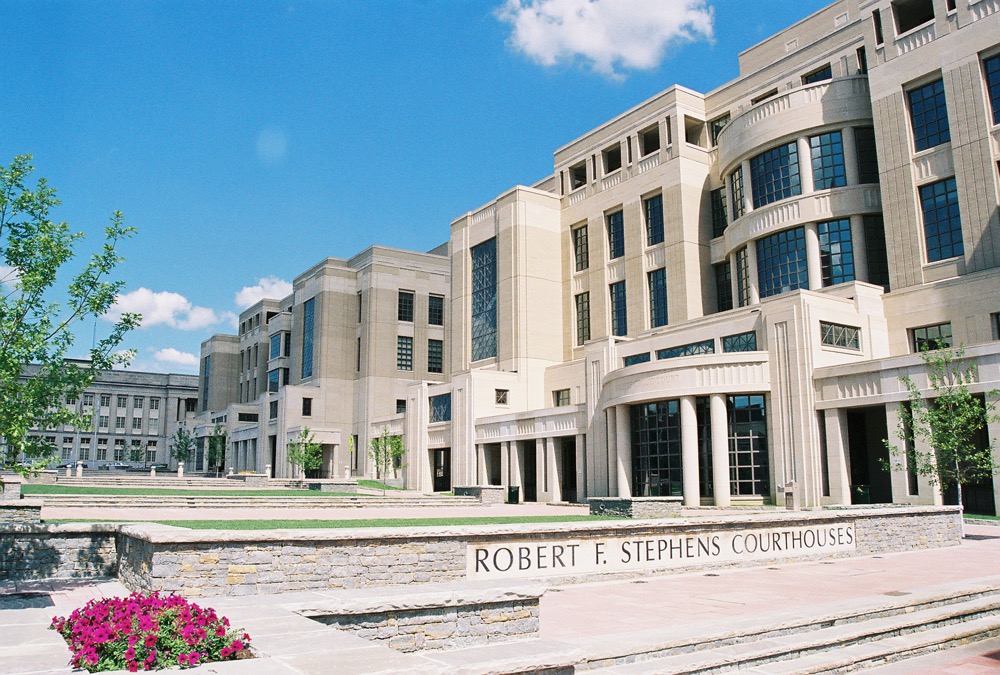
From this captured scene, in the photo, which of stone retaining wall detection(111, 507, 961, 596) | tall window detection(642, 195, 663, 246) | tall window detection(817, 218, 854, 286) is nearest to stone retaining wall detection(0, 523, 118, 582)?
stone retaining wall detection(111, 507, 961, 596)

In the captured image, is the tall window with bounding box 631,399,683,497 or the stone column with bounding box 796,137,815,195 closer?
the tall window with bounding box 631,399,683,497

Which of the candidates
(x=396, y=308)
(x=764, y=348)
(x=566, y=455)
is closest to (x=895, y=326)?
(x=764, y=348)

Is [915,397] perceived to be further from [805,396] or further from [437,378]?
[437,378]

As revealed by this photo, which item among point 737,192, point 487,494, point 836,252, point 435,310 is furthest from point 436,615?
point 435,310

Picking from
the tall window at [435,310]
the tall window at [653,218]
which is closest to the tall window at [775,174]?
the tall window at [653,218]

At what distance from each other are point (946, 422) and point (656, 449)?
48.7 ft

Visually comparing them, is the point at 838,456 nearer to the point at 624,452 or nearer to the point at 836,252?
the point at 624,452

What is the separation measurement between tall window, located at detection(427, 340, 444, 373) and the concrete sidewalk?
227 feet

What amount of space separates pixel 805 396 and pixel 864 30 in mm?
20003

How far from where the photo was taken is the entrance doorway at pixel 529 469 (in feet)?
171

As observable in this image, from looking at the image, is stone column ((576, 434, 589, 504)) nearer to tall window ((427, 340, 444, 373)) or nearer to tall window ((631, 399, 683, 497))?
tall window ((631, 399, 683, 497))

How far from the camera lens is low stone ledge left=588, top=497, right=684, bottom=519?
937 inches

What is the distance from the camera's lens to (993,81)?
3541 cm

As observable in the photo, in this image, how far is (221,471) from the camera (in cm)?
10338
